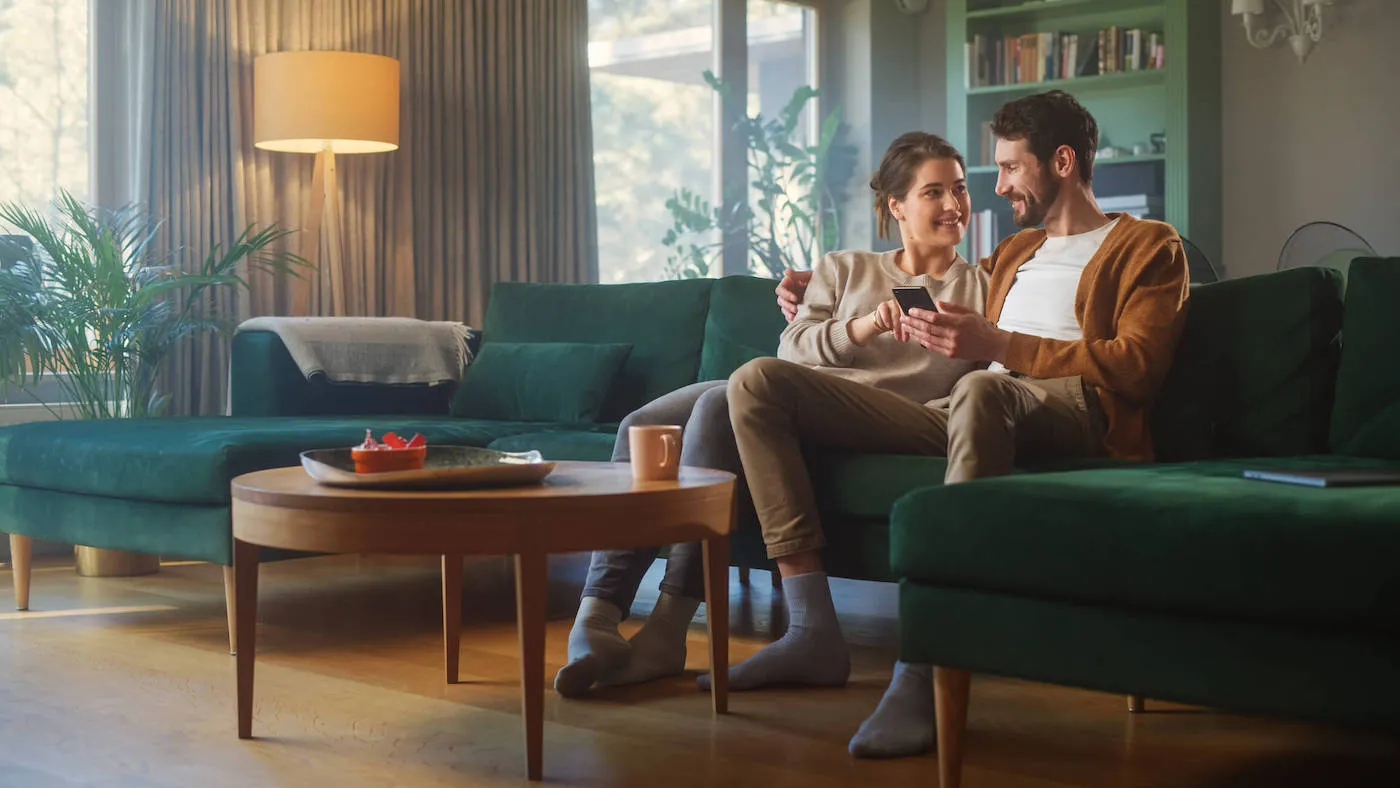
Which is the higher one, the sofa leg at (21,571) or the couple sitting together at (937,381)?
the couple sitting together at (937,381)

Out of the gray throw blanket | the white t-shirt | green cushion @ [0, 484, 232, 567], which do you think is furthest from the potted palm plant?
the white t-shirt

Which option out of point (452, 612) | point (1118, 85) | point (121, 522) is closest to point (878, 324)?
point (452, 612)

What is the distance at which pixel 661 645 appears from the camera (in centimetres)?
265

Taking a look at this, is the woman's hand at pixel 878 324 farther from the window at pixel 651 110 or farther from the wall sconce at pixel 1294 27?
the wall sconce at pixel 1294 27

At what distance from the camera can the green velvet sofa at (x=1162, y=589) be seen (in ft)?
5.43

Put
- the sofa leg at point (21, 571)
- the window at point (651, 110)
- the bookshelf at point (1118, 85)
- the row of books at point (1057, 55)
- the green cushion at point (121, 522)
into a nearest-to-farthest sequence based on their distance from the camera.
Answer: the green cushion at point (121, 522), the sofa leg at point (21, 571), the bookshelf at point (1118, 85), the row of books at point (1057, 55), the window at point (651, 110)

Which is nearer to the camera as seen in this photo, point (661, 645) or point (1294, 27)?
point (661, 645)

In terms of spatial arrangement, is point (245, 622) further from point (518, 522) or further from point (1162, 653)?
point (1162, 653)

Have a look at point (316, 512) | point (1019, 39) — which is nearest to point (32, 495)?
point (316, 512)

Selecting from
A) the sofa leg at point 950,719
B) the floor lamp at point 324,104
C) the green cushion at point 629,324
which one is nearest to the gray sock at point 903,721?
the sofa leg at point 950,719

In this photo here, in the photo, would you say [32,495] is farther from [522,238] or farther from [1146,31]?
[1146,31]

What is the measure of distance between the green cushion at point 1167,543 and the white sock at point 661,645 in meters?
0.73

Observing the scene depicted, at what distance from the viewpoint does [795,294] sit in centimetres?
313

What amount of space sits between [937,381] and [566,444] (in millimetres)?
862
